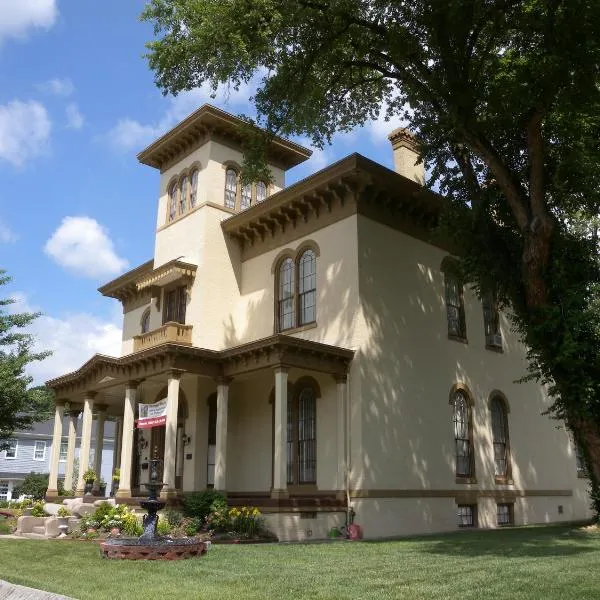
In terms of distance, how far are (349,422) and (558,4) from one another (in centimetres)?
1075

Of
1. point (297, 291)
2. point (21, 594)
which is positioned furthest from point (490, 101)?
point (21, 594)

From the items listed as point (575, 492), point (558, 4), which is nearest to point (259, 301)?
point (558, 4)

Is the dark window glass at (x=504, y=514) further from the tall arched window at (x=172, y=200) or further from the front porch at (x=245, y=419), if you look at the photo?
the tall arched window at (x=172, y=200)

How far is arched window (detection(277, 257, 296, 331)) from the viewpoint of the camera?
2038cm

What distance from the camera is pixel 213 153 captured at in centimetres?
2312

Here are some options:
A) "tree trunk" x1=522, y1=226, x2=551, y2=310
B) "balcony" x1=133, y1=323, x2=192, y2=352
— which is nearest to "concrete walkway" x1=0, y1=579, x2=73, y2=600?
"tree trunk" x1=522, y1=226, x2=551, y2=310

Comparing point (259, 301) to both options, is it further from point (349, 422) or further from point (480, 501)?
point (480, 501)

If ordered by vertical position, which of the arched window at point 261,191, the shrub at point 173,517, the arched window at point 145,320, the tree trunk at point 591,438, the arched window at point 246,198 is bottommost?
the shrub at point 173,517

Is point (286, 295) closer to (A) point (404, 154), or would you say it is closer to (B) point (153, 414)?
(B) point (153, 414)

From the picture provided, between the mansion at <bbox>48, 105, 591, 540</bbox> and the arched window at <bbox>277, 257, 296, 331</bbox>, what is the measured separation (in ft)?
0.21

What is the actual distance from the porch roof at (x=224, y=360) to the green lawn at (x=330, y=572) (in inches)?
192

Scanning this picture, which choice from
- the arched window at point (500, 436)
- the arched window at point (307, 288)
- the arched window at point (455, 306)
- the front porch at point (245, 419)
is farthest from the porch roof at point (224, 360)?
the arched window at point (500, 436)

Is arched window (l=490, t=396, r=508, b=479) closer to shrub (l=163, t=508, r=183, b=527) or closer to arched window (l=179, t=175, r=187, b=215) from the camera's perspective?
shrub (l=163, t=508, r=183, b=527)

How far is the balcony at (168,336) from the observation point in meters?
20.6
